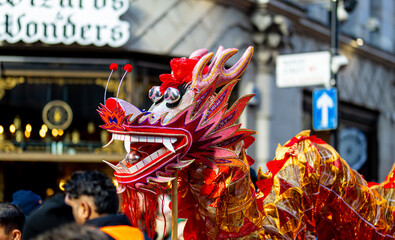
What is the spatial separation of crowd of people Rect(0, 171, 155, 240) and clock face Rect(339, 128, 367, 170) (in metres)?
14.2

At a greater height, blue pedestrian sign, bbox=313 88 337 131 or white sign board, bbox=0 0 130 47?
white sign board, bbox=0 0 130 47

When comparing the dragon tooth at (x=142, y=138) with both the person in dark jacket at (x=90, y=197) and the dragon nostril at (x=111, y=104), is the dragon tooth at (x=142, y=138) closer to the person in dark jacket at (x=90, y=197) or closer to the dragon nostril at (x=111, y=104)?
the dragon nostril at (x=111, y=104)

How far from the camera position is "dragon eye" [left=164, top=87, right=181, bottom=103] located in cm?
397

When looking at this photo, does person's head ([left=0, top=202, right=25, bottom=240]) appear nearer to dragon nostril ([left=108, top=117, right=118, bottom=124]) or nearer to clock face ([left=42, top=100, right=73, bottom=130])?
dragon nostril ([left=108, top=117, right=118, bottom=124])

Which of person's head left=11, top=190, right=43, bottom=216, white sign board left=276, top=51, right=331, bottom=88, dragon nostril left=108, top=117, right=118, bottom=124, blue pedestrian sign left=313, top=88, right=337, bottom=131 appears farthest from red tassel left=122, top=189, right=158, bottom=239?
white sign board left=276, top=51, right=331, bottom=88

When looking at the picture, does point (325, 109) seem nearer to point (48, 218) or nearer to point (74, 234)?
point (48, 218)

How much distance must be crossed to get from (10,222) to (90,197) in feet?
1.82

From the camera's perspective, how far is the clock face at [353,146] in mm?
17953

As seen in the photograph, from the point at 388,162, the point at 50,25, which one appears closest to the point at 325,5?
the point at 388,162

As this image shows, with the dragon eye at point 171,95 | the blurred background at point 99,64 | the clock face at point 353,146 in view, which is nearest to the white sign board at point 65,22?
the blurred background at point 99,64

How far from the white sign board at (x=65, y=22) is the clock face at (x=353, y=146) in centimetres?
814

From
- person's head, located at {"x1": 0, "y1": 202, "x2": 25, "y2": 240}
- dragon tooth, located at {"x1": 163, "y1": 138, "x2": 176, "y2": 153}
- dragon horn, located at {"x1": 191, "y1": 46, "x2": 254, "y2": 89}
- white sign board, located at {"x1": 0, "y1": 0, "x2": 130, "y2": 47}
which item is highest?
white sign board, located at {"x1": 0, "y1": 0, "x2": 130, "y2": 47}

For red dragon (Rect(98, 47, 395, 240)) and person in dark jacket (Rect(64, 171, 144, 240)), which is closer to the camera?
red dragon (Rect(98, 47, 395, 240))

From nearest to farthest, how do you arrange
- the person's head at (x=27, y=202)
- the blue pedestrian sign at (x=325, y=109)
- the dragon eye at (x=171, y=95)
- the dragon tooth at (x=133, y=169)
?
the dragon tooth at (x=133, y=169) → the dragon eye at (x=171, y=95) → the person's head at (x=27, y=202) → the blue pedestrian sign at (x=325, y=109)
